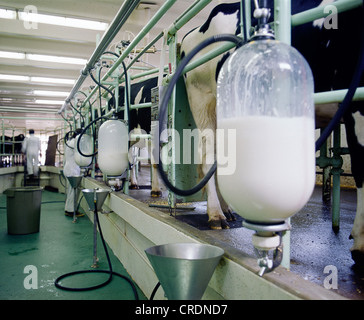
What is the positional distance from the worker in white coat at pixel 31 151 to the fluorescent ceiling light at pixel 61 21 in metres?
2.81

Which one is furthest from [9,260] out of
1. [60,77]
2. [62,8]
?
[60,77]

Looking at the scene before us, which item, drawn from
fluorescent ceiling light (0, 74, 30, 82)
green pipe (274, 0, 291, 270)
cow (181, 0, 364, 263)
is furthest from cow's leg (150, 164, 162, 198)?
fluorescent ceiling light (0, 74, 30, 82)

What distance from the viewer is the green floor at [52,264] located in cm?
199

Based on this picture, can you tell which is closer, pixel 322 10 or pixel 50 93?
pixel 322 10

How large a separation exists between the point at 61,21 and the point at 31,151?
3263 mm

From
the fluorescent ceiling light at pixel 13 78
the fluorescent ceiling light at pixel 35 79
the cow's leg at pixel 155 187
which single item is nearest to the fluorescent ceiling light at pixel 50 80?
the fluorescent ceiling light at pixel 35 79

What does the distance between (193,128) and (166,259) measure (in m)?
1.28

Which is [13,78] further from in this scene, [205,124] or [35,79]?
[205,124]

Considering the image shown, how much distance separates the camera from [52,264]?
254 cm

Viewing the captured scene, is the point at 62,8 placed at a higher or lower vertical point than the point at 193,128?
higher

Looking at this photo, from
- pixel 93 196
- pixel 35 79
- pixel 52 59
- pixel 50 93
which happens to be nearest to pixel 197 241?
pixel 93 196

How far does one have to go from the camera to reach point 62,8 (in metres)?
4.85

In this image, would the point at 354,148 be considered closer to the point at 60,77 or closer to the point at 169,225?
the point at 169,225

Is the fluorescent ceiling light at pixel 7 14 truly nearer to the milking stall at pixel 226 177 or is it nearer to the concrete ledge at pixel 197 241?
the milking stall at pixel 226 177
